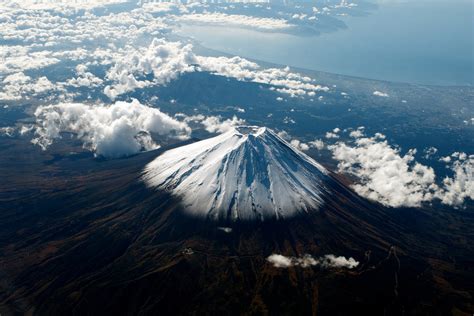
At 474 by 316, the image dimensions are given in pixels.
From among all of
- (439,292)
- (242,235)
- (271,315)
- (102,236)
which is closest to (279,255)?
(242,235)

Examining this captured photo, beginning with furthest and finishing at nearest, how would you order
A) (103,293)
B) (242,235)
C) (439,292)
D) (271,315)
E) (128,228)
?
(128,228)
(242,235)
(439,292)
(103,293)
(271,315)

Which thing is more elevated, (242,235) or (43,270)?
(242,235)

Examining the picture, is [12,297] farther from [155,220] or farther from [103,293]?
[155,220]

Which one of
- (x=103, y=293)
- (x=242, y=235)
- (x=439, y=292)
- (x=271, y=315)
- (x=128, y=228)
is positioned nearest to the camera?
(x=271, y=315)

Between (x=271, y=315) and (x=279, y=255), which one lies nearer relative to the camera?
(x=271, y=315)

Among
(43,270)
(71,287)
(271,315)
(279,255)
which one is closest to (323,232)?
(279,255)

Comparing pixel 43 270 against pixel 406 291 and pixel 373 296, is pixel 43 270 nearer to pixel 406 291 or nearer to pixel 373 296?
pixel 373 296

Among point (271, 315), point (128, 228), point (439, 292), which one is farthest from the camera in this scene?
point (128, 228)

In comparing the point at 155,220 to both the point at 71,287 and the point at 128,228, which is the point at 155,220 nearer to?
the point at 128,228

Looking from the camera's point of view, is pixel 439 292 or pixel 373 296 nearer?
pixel 373 296
